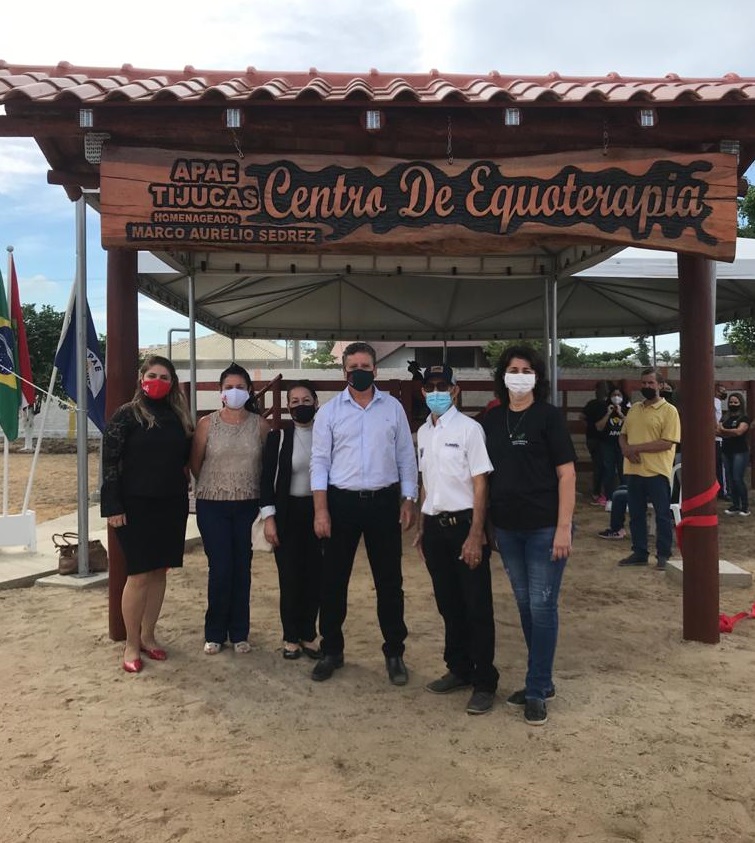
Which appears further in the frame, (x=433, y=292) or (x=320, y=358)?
(x=320, y=358)

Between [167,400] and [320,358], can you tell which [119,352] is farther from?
[320,358]

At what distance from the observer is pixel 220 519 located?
13.1ft

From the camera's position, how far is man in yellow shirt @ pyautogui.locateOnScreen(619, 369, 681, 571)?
19.8 ft

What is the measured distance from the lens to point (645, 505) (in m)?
6.38

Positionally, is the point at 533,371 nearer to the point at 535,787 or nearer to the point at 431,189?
the point at 431,189

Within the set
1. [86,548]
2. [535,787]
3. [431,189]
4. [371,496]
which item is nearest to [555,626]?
[535,787]

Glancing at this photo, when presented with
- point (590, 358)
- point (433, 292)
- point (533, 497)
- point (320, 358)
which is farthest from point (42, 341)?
point (590, 358)

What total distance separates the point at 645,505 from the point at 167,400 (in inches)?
179

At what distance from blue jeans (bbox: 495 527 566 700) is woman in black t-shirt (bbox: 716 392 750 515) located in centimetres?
694

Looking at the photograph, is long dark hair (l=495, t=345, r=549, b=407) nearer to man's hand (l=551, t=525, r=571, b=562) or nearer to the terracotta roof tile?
man's hand (l=551, t=525, r=571, b=562)

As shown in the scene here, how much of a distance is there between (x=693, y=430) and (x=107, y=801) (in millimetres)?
3721

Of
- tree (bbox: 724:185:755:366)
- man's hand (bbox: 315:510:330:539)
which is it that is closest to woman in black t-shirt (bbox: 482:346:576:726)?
man's hand (bbox: 315:510:330:539)

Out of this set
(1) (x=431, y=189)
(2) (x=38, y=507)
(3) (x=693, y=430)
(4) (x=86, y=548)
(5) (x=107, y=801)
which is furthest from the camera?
(2) (x=38, y=507)

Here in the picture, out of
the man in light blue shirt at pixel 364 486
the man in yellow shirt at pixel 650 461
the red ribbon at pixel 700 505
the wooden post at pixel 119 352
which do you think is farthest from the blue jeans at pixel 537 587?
the man in yellow shirt at pixel 650 461
